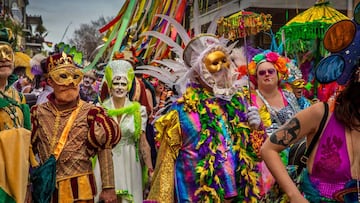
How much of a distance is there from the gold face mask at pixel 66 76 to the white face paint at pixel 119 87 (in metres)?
1.79

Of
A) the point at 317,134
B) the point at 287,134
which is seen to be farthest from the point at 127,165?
the point at 317,134

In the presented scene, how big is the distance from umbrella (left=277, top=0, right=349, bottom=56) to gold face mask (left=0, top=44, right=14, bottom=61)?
6909 millimetres

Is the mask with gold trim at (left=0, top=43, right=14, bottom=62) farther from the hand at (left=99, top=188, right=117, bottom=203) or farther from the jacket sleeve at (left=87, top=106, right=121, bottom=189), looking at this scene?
the hand at (left=99, top=188, right=117, bottom=203)

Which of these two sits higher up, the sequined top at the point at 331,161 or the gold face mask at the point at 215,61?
the gold face mask at the point at 215,61

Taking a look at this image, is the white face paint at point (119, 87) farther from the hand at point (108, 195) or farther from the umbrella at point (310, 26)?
the umbrella at point (310, 26)

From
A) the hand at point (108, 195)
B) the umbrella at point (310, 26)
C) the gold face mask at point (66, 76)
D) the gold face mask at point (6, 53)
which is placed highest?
the umbrella at point (310, 26)

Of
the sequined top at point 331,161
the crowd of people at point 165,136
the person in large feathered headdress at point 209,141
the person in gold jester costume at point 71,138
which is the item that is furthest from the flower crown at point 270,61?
the sequined top at point 331,161

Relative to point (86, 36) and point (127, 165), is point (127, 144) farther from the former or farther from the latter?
point (86, 36)

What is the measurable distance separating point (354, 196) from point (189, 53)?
9.39ft

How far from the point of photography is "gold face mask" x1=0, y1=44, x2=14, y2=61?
14.4ft

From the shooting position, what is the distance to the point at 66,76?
4.77 metres

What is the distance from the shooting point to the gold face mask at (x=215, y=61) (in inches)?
208

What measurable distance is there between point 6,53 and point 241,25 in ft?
24.1

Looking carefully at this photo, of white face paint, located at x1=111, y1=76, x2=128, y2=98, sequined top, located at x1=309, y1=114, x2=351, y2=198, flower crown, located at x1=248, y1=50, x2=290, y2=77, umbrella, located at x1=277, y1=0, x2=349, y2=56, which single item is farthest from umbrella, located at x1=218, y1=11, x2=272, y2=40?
sequined top, located at x1=309, y1=114, x2=351, y2=198
